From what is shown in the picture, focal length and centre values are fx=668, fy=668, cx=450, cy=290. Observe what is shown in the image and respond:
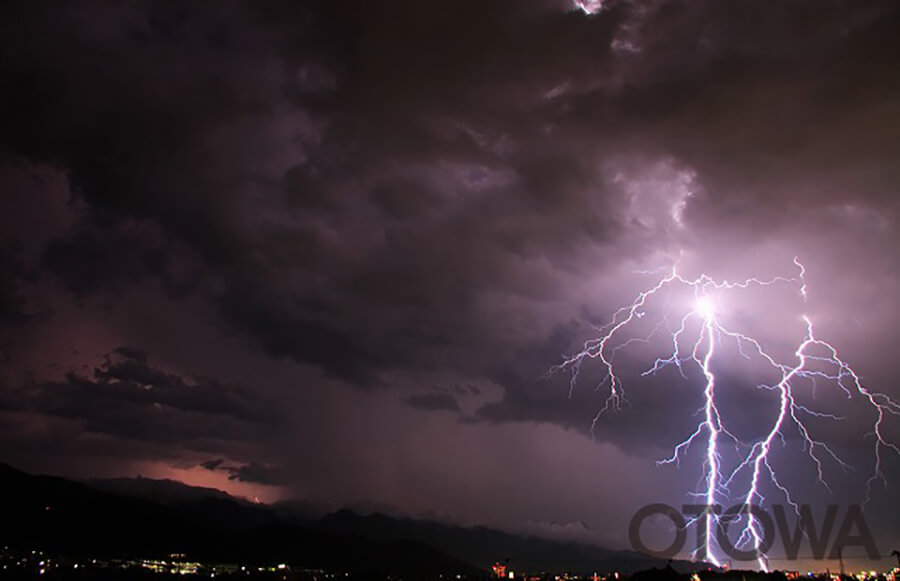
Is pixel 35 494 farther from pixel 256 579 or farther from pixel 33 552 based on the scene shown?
pixel 256 579

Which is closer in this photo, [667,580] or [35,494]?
[667,580]

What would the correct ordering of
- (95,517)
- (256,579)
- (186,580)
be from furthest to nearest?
1. (95,517)
2. (256,579)
3. (186,580)

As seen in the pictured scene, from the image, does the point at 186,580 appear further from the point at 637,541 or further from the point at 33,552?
the point at 637,541

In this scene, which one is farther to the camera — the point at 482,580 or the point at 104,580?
the point at 482,580

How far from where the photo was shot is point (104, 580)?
7300 cm

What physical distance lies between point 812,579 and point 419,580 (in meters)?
93.7

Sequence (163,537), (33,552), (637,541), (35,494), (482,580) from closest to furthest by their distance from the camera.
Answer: (637,541) < (33,552) < (482,580) < (35,494) < (163,537)

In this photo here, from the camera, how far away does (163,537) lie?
18425 cm

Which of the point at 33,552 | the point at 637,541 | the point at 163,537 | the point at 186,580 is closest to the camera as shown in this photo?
the point at 637,541

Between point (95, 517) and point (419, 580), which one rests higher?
point (95, 517)

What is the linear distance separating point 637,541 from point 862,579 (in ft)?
273

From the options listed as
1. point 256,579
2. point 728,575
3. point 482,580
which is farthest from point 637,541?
point 482,580

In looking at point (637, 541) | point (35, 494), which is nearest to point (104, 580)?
point (637, 541)

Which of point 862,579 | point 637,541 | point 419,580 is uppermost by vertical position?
point 637,541
